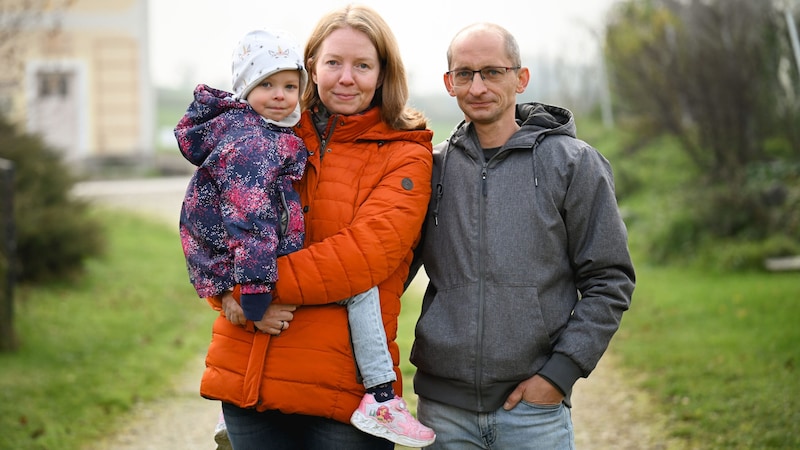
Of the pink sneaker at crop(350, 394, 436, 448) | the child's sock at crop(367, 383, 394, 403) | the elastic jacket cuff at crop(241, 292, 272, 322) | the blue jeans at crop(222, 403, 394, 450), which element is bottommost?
the blue jeans at crop(222, 403, 394, 450)

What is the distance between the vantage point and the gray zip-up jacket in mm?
2736

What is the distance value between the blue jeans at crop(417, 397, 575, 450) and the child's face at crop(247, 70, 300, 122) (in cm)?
110

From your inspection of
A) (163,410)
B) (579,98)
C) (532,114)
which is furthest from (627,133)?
(532,114)

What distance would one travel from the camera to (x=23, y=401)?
5.98 m

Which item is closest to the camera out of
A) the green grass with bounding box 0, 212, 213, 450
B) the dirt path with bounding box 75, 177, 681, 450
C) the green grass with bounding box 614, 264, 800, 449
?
the green grass with bounding box 614, 264, 800, 449

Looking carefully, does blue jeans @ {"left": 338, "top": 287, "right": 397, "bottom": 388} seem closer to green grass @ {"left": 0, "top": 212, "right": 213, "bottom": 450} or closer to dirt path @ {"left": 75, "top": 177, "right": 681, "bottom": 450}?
dirt path @ {"left": 75, "top": 177, "right": 681, "bottom": 450}

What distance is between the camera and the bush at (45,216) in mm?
9812

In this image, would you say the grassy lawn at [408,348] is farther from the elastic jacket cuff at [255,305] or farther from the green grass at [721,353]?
the elastic jacket cuff at [255,305]

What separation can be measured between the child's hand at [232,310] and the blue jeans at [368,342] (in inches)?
13.0

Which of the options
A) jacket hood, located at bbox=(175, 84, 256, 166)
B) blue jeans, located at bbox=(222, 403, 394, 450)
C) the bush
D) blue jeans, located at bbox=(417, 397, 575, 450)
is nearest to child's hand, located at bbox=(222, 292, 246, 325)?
blue jeans, located at bbox=(222, 403, 394, 450)

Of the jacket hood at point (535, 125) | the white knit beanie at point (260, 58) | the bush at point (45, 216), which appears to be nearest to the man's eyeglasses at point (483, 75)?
the jacket hood at point (535, 125)

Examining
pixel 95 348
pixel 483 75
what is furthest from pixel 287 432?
pixel 95 348

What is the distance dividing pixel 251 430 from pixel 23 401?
13.1ft

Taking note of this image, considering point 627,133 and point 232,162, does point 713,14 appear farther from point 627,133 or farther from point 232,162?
point 232,162
